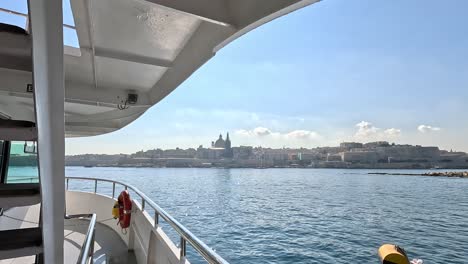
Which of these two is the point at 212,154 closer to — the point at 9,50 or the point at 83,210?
the point at 83,210

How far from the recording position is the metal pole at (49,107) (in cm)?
75

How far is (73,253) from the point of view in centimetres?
365

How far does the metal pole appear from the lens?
2.46 ft

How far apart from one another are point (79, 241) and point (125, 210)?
104 centimetres

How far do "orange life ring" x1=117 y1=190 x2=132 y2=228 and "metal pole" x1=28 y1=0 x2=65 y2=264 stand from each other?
10.0ft

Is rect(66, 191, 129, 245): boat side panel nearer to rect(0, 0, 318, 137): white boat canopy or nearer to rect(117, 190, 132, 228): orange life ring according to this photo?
rect(117, 190, 132, 228): orange life ring

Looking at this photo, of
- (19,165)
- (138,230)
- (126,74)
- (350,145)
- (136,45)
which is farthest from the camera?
(350,145)

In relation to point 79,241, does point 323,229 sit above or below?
below

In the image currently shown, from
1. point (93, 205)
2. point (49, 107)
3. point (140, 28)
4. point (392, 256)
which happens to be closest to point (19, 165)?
point (93, 205)

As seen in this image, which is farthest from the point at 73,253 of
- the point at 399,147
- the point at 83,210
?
the point at 399,147

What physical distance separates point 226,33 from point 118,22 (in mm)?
730

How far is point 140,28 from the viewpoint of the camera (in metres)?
1.90

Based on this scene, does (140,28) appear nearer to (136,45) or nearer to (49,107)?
(136,45)

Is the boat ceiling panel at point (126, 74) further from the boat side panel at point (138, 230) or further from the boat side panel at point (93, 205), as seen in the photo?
the boat side panel at point (93, 205)
